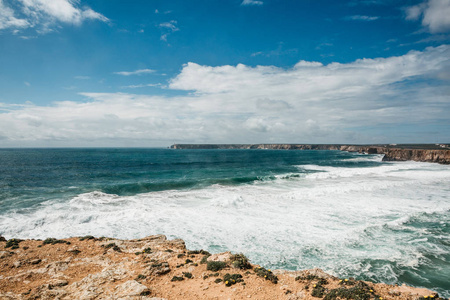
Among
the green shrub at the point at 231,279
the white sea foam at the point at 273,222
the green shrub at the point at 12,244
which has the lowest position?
the white sea foam at the point at 273,222

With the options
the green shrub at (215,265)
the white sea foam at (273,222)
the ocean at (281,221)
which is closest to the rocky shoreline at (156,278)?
the green shrub at (215,265)

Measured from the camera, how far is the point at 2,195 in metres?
28.5

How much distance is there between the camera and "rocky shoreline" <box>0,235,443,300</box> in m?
8.43

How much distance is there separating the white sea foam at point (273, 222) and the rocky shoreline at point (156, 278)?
3.76 meters

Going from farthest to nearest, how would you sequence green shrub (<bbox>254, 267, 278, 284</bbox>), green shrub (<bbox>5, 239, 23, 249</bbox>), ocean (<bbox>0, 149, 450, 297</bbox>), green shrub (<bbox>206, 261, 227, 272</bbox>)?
ocean (<bbox>0, 149, 450, 297</bbox>) < green shrub (<bbox>5, 239, 23, 249</bbox>) < green shrub (<bbox>206, 261, 227, 272</bbox>) < green shrub (<bbox>254, 267, 278, 284</bbox>)

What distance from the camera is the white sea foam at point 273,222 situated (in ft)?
46.4

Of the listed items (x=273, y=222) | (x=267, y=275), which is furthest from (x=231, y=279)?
(x=273, y=222)

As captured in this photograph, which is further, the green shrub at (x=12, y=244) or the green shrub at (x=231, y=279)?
the green shrub at (x=12, y=244)

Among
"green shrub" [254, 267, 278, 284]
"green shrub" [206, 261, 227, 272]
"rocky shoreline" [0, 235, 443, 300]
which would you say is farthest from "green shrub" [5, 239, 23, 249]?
"green shrub" [254, 267, 278, 284]

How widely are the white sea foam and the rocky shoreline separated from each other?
3764mm

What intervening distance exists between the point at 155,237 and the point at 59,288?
604 centimetres

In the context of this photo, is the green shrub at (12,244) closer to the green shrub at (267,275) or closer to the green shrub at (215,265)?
the green shrub at (215,265)

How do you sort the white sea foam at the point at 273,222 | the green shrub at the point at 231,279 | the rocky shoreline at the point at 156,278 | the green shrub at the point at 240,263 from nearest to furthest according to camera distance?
the rocky shoreline at the point at 156,278, the green shrub at the point at 231,279, the green shrub at the point at 240,263, the white sea foam at the point at 273,222

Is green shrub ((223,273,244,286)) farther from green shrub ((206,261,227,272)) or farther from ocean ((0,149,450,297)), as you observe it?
ocean ((0,149,450,297))
